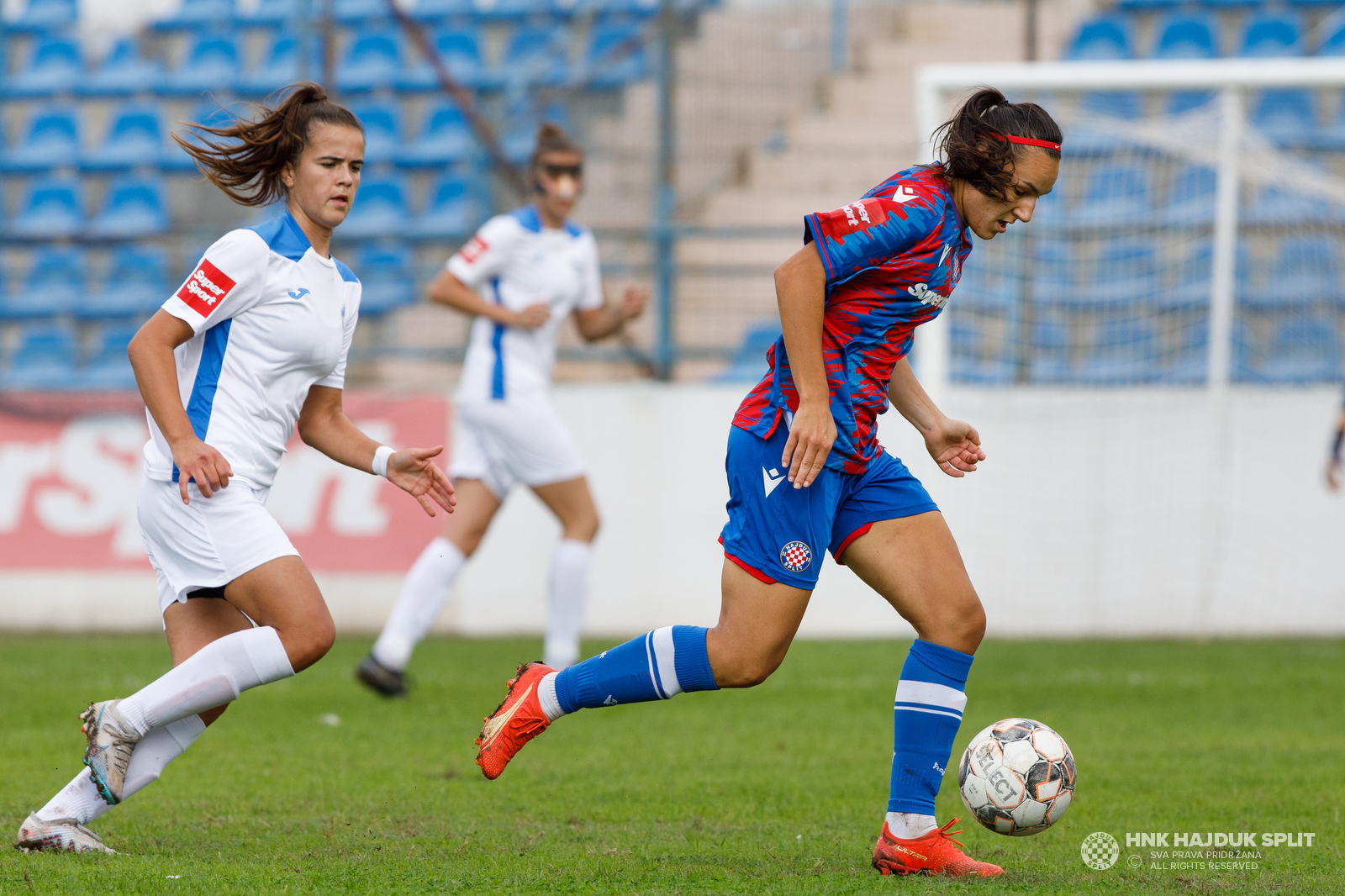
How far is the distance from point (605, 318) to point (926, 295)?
416cm

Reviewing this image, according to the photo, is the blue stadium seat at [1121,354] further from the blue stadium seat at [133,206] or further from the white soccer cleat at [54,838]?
the blue stadium seat at [133,206]

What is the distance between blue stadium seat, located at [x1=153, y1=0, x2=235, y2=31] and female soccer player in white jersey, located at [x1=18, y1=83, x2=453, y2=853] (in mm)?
9940

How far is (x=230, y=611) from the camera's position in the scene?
4.00 meters

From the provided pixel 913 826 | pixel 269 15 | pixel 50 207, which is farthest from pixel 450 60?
pixel 913 826

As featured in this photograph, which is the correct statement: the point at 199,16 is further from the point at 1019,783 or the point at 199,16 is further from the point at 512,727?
the point at 1019,783

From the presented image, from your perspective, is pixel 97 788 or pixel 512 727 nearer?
pixel 97 788

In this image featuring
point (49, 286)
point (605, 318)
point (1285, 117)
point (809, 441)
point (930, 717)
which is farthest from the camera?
point (49, 286)

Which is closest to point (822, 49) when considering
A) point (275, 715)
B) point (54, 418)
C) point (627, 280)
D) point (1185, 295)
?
point (627, 280)

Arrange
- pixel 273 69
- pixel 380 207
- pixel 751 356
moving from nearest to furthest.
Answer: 1. pixel 751 356
2. pixel 380 207
3. pixel 273 69

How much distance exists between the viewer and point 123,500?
9656 mm

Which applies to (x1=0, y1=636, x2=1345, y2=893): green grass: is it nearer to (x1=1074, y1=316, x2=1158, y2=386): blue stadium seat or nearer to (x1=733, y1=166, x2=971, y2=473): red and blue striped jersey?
(x1=733, y1=166, x2=971, y2=473): red and blue striped jersey

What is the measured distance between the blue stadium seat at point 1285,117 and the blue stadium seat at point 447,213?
589 cm

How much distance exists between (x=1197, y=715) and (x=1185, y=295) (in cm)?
405

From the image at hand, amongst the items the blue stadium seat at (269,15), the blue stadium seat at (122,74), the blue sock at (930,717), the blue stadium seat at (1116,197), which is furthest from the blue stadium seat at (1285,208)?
the blue stadium seat at (122,74)
